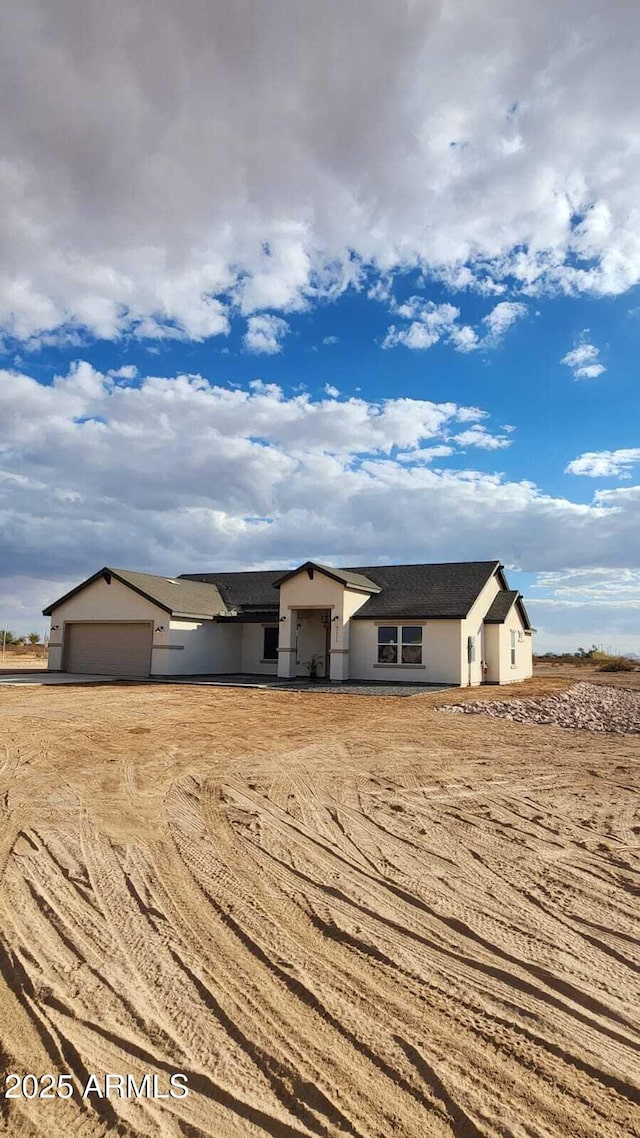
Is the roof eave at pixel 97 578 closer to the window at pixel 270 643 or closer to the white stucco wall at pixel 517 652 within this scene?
the window at pixel 270 643

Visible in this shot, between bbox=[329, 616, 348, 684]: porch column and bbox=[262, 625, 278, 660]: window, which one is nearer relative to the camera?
bbox=[329, 616, 348, 684]: porch column

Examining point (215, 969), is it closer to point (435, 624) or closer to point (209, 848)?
point (209, 848)

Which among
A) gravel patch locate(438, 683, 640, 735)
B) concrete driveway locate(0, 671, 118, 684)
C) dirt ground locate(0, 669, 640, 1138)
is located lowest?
dirt ground locate(0, 669, 640, 1138)

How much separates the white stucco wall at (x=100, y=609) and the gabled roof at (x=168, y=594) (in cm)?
27

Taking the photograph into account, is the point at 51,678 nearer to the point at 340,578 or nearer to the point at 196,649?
the point at 196,649

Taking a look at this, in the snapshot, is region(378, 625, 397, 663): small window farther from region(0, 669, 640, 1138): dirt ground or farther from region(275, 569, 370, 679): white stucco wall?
region(0, 669, 640, 1138): dirt ground

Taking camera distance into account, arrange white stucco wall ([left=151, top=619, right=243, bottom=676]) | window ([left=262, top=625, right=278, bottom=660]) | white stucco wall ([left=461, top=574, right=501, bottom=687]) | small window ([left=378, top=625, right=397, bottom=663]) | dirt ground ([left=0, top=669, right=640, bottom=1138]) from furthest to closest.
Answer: window ([left=262, top=625, right=278, bottom=660])
white stucco wall ([left=151, top=619, right=243, bottom=676])
small window ([left=378, top=625, right=397, bottom=663])
white stucco wall ([left=461, top=574, right=501, bottom=687])
dirt ground ([left=0, top=669, right=640, bottom=1138])

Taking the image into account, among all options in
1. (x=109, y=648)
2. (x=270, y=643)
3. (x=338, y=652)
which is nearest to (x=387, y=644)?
(x=338, y=652)

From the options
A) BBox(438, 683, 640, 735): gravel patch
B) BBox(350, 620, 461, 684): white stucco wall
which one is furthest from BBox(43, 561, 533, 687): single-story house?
BBox(438, 683, 640, 735): gravel patch

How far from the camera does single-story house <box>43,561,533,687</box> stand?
2539 centimetres

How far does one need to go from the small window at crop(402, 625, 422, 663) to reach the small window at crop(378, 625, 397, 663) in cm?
36

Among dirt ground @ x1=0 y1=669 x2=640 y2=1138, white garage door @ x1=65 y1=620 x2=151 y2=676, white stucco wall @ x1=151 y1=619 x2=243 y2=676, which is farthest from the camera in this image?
white garage door @ x1=65 y1=620 x2=151 y2=676

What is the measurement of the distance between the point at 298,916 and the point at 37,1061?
189 centimetres

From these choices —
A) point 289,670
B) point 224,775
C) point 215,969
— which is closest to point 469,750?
point 224,775
